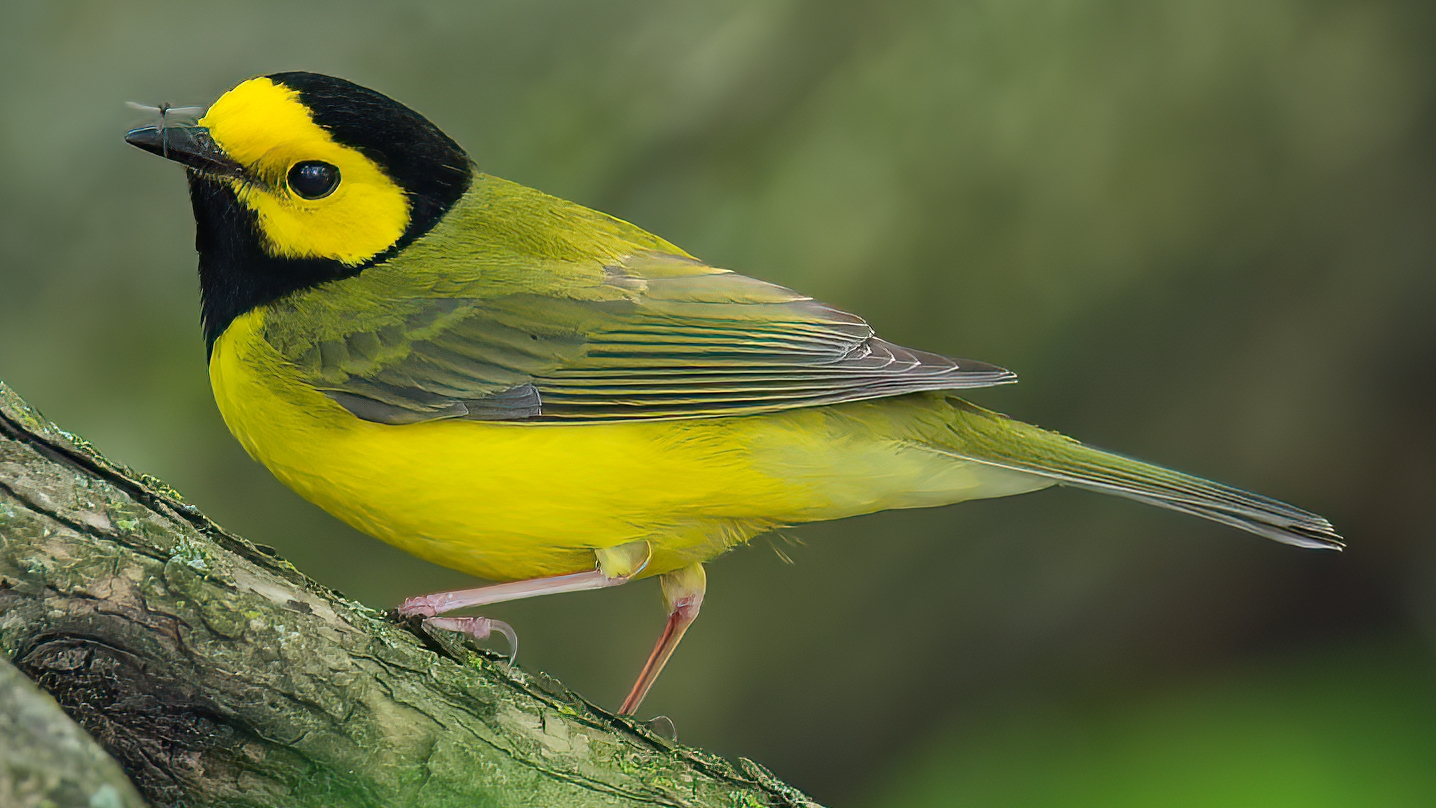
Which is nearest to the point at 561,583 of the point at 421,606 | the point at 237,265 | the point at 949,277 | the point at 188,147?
the point at 421,606

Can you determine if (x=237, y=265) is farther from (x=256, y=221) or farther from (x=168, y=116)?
(x=168, y=116)

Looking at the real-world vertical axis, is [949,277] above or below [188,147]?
above

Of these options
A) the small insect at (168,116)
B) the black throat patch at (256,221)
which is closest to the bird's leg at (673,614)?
the black throat patch at (256,221)

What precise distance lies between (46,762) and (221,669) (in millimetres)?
547

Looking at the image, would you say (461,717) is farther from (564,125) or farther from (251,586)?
(564,125)

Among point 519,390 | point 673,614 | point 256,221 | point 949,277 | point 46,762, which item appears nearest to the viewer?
point 46,762

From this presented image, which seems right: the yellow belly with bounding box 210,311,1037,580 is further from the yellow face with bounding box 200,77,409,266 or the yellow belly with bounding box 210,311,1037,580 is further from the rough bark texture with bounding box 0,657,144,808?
the rough bark texture with bounding box 0,657,144,808

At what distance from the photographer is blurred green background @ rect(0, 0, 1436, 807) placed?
452 centimetres

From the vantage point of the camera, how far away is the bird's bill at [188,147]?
111 inches

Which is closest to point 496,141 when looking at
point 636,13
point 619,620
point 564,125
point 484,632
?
point 564,125

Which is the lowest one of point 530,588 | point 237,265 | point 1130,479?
point 530,588

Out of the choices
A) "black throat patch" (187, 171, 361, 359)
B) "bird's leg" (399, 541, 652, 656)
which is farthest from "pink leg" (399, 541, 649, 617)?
"black throat patch" (187, 171, 361, 359)

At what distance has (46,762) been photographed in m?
1.40

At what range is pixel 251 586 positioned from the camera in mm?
2047
